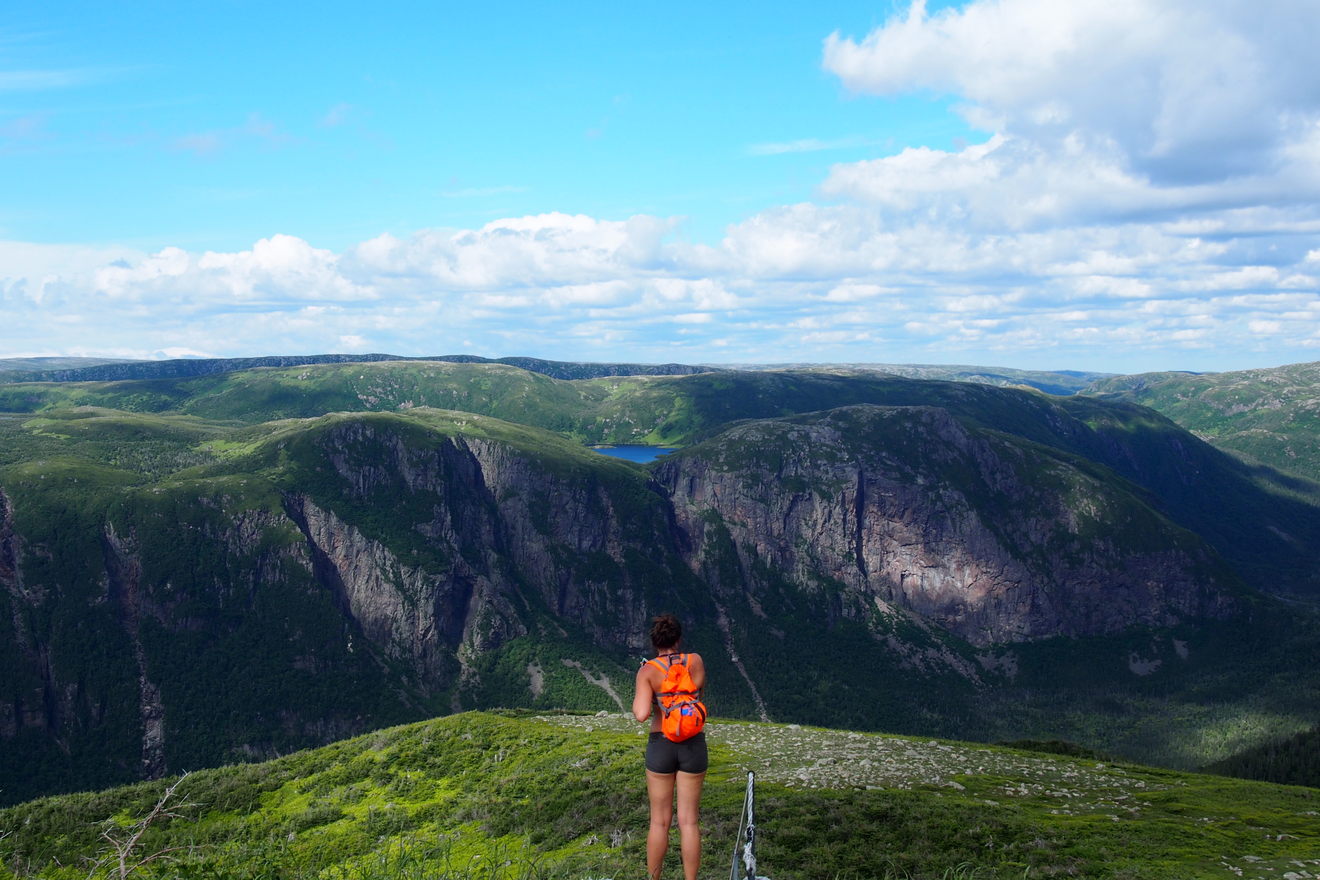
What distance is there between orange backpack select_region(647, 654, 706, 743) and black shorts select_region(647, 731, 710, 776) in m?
0.16

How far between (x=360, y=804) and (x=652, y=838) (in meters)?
40.9

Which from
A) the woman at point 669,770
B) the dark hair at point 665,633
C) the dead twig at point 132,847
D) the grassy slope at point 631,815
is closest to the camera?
the dead twig at point 132,847

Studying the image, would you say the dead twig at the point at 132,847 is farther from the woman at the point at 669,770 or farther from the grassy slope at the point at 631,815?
the woman at the point at 669,770

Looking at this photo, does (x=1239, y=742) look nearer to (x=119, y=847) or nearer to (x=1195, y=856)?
(x=1195, y=856)

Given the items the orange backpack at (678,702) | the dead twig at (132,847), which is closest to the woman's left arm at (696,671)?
the orange backpack at (678,702)

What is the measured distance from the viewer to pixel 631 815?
3550 centimetres

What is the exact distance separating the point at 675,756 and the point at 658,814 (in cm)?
143

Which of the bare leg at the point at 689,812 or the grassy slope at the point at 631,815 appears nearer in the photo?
the bare leg at the point at 689,812

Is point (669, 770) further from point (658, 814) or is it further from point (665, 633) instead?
point (665, 633)

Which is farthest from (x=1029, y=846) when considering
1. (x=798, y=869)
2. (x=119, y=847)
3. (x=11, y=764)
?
(x=11, y=764)

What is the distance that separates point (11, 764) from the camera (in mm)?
193750

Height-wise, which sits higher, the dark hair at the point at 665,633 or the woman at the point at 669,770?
the dark hair at the point at 665,633

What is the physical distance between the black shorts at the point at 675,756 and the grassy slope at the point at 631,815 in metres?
6.08

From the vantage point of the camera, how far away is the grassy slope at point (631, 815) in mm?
28656
